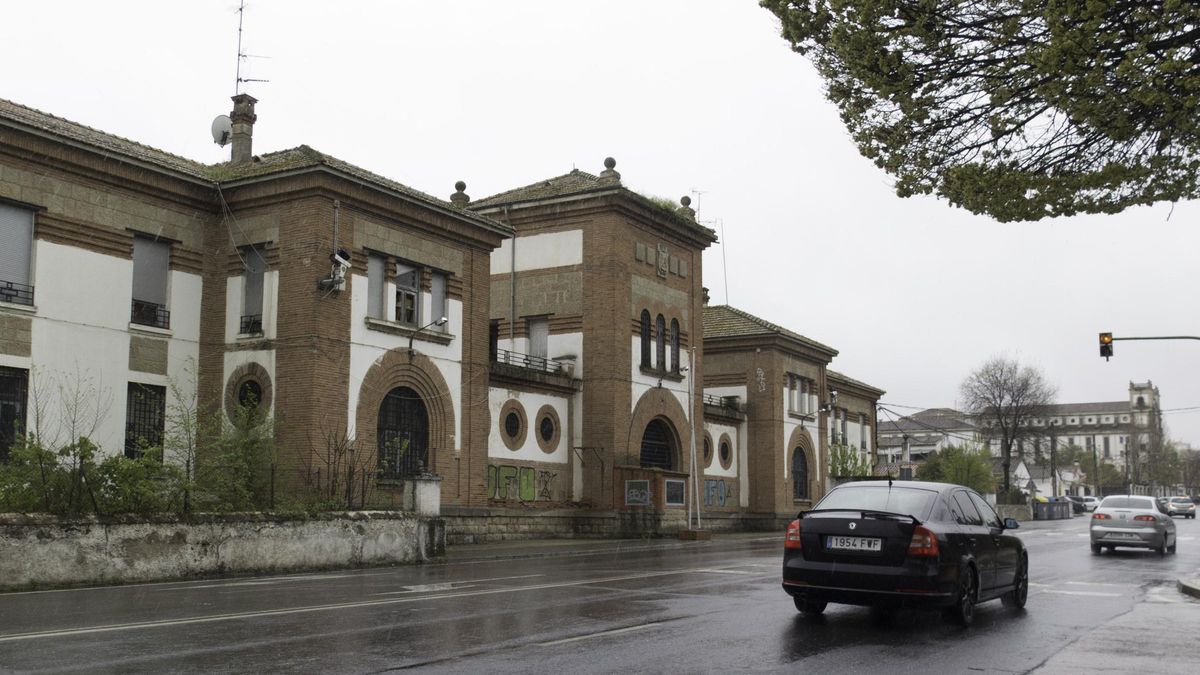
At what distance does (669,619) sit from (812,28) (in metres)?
6.41

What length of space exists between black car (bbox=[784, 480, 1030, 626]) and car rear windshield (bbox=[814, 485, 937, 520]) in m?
0.01

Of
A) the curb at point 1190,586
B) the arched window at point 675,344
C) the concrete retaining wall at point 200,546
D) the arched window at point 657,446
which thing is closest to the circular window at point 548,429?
the arched window at point 657,446

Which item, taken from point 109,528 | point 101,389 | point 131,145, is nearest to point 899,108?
point 109,528

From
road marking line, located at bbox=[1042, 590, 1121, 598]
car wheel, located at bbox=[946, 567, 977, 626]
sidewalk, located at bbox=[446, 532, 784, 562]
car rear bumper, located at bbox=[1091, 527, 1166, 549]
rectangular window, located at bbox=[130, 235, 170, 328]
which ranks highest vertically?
rectangular window, located at bbox=[130, 235, 170, 328]

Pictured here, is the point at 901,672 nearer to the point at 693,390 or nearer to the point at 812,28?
the point at 812,28

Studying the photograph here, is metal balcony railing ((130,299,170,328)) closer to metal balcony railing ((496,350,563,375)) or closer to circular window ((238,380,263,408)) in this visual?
circular window ((238,380,263,408))

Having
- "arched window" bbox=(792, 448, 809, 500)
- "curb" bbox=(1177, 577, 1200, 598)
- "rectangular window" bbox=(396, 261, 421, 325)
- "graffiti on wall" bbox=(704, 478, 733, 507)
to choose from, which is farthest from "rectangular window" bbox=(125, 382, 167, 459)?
"arched window" bbox=(792, 448, 809, 500)

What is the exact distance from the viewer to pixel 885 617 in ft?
40.0

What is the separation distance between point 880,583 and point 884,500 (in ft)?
3.63

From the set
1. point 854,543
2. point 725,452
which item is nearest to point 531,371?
point 725,452

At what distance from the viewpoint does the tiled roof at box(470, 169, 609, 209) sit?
36.2 metres

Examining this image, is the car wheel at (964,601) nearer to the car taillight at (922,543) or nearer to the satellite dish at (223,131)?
the car taillight at (922,543)

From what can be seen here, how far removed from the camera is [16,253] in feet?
74.0

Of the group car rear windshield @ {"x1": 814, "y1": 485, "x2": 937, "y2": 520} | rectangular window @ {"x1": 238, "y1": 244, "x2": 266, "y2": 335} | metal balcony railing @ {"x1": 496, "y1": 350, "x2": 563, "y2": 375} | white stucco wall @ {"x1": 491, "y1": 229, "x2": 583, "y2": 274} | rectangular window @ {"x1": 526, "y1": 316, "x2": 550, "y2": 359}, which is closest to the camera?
car rear windshield @ {"x1": 814, "y1": 485, "x2": 937, "y2": 520}
